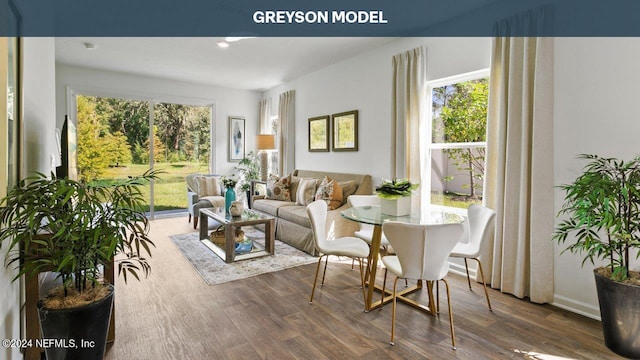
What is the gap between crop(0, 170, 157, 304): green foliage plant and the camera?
4.93 ft

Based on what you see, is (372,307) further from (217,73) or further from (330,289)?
(217,73)

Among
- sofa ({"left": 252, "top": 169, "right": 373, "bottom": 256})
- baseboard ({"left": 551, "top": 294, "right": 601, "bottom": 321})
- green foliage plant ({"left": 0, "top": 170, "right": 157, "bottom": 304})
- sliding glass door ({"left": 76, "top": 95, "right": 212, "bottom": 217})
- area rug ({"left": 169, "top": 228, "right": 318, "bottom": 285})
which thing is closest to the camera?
green foliage plant ({"left": 0, "top": 170, "right": 157, "bottom": 304})

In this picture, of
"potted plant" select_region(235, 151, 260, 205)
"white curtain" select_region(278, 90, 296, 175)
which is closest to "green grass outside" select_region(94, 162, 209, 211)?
"potted plant" select_region(235, 151, 260, 205)

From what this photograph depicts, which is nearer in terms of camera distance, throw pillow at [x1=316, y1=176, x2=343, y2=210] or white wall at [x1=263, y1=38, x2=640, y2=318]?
white wall at [x1=263, y1=38, x2=640, y2=318]

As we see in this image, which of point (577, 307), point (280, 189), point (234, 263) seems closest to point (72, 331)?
point (234, 263)

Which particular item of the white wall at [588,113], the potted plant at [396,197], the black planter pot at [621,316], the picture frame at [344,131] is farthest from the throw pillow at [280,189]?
the black planter pot at [621,316]

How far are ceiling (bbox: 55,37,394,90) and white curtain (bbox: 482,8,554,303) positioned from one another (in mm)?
1690

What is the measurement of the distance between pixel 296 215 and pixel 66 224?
299 centimetres

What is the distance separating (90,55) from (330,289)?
4.96m

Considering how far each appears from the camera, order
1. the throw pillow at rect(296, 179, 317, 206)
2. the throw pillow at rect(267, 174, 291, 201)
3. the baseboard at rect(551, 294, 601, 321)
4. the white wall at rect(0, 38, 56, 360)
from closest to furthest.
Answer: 1. the white wall at rect(0, 38, 56, 360)
2. the baseboard at rect(551, 294, 601, 321)
3. the throw pillow at rect(296, 179, 317, 206)
4. the throw pillow at rect(267, 174, 291, 201)

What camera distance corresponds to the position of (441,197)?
156 inches

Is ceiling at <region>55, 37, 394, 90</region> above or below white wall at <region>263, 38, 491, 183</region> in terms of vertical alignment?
above

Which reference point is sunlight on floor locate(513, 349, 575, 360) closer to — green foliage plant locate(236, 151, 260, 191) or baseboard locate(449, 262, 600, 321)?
baseboard locate(449, 262, 600, 321)
